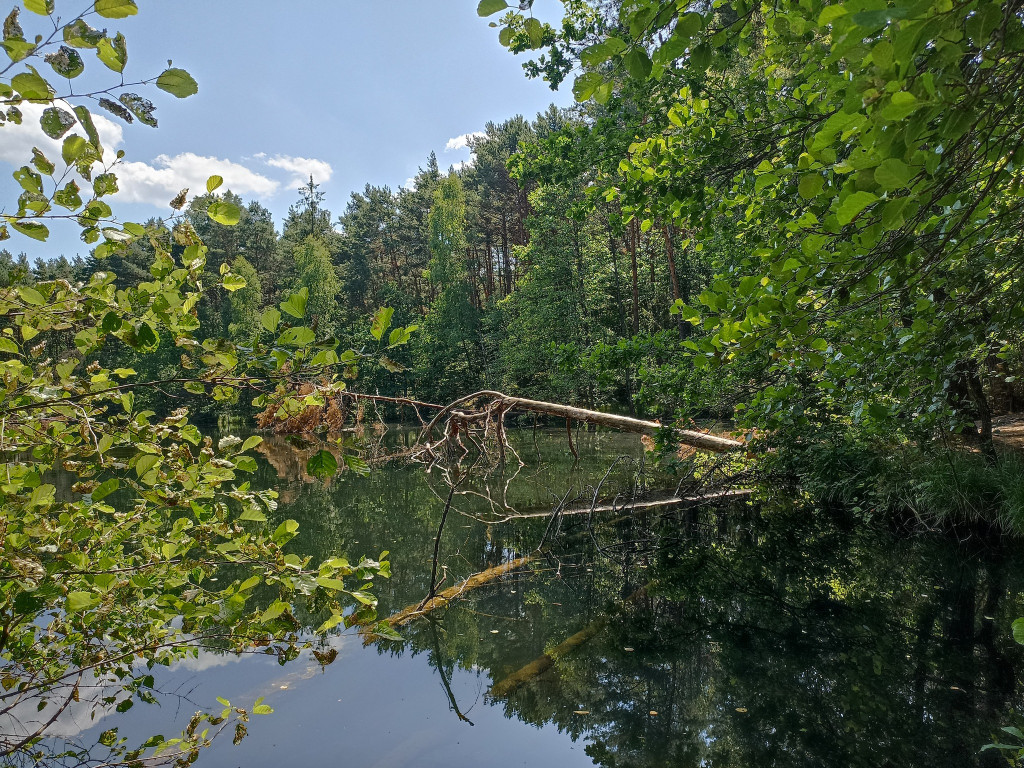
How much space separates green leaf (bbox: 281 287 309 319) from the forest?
0.05 ft

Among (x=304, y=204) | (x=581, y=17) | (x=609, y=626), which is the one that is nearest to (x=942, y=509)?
(x=609, y=626)

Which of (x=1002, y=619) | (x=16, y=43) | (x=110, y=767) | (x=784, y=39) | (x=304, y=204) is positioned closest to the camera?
(x=16, y=43)

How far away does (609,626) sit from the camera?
5.56m

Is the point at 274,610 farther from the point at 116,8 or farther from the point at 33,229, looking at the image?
the point at 116,8

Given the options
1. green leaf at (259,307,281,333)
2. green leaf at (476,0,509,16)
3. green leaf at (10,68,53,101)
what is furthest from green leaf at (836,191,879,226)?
green leaf at (10,68,53,101)

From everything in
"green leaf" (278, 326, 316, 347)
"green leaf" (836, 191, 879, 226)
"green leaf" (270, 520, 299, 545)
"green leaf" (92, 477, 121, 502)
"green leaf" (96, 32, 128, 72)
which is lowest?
"green leaf" (270, 520, 299, 545)

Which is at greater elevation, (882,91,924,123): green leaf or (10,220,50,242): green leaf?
(10,220,50,242): green leaf

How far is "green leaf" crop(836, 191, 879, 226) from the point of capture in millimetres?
1162

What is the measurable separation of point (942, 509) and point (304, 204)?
175 feet

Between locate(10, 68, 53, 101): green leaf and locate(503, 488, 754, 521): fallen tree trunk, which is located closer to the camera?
locate(10, 68, 53, 101): green leaf

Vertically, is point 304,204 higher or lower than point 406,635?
higher

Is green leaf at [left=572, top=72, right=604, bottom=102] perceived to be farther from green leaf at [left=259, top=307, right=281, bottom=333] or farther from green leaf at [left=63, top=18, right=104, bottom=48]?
green leaf at [left=63, top=18, right=104, bottom=48]

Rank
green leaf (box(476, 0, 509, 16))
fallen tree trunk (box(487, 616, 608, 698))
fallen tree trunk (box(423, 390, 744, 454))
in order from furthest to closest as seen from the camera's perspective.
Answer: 1. fallen tree trunk (box(423, 390, 744, 454))
2. fallen tree trunk (box(487, 616, 608, 698))
3. green leaf (box(476, 0, 509, 16))

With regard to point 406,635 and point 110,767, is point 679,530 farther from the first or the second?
point 110,767
